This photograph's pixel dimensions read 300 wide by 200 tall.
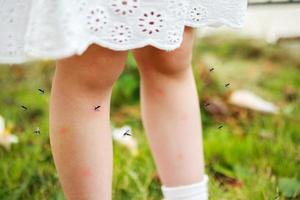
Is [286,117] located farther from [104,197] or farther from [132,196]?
[104,197]

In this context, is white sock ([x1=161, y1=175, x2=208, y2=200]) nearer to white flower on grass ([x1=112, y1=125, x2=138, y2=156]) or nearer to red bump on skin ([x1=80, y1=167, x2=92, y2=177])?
red bump on skin ([x1=80, y1=167, x2=92, y2=177])

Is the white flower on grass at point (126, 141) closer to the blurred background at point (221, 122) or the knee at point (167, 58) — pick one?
the blurred background at point (221, 122)

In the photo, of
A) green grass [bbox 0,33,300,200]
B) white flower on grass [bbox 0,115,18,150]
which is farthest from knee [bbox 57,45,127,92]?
white flower on grass [bbox 0,115,18,150]

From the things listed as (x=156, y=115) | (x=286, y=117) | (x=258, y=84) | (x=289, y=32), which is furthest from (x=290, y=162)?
(x=289, y=32)

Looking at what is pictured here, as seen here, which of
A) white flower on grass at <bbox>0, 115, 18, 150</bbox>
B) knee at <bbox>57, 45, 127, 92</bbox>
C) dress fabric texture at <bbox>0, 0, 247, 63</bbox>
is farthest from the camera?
white flower on grass at <bbox>0, 115, 18, 150</bbox>

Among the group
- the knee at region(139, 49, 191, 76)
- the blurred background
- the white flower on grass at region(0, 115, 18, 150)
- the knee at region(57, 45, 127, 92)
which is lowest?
the blurred background

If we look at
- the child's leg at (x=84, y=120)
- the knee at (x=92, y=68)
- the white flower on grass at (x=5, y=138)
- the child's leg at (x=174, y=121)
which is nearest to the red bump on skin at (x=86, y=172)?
the child's leg at (x=84, y=120)
